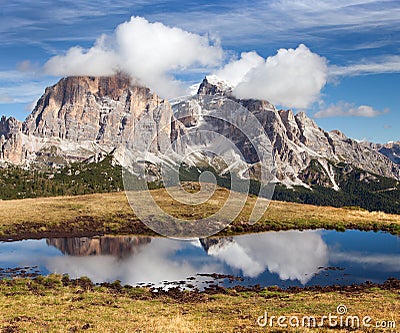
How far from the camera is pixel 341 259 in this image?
47969 mm

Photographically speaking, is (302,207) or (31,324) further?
(302,207)

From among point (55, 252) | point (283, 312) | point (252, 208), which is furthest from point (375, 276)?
point (252, 208)

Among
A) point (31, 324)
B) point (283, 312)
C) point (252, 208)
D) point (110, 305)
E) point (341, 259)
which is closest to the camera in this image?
point (31, 324)

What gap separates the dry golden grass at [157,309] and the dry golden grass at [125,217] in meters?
29.6

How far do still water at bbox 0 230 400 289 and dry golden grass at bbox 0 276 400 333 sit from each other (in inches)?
221

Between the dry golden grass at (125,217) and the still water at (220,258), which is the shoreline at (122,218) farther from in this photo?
the still water at (220,258)

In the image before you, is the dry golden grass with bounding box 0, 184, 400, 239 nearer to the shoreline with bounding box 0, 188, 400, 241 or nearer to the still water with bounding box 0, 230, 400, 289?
the shoreline with bounding box 0, 188, 400, 241

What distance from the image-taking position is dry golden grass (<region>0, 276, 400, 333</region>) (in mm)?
21375

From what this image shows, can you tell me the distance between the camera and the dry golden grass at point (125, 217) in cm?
6347

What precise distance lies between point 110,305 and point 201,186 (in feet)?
199

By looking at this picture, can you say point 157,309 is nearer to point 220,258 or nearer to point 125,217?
point 220,258

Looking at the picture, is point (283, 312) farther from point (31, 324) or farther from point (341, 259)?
point (341, 259)

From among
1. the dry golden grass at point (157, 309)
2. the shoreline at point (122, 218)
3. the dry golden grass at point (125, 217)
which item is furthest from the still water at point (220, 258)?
the dry golden grass at point (125, 217)

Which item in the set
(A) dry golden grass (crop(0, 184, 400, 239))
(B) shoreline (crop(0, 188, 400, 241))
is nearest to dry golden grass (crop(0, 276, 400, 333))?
(B) shoreline (crop(0, 188, 400, 241))
